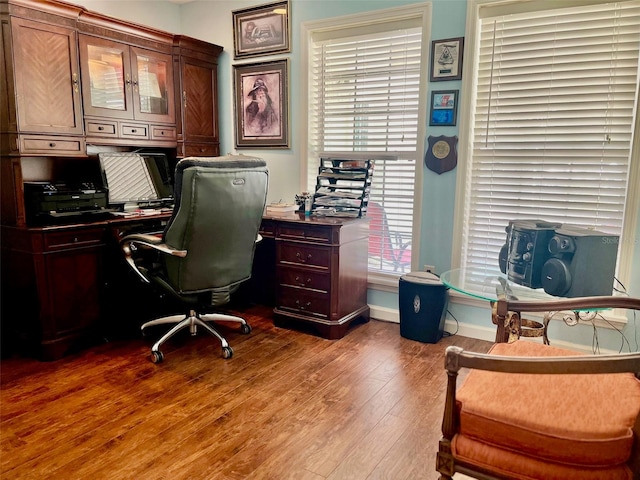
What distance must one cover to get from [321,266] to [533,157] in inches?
59.7

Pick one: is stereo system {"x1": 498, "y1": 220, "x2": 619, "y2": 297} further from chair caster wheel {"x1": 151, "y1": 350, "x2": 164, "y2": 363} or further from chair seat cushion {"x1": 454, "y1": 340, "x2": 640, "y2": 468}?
chair caster wheel {"x1": 151, "y1": 350, "x2": 164, "y2": 363}

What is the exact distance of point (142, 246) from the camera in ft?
9.38

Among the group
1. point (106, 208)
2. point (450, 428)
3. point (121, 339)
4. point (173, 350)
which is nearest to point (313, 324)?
point (173, 350)

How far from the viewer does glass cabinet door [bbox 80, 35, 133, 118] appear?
3074 mm

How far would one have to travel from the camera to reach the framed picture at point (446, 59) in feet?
9.80

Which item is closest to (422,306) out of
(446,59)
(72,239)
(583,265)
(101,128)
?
(583,265)

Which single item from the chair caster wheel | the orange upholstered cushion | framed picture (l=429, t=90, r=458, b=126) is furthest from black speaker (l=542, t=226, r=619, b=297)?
the chair caster wheel

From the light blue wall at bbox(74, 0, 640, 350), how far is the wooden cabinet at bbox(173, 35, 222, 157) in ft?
0.31

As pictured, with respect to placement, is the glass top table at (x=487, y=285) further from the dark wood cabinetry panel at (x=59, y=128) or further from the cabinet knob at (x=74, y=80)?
the cabinet knob at (x=74, y=80)

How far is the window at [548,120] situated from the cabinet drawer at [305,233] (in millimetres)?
911

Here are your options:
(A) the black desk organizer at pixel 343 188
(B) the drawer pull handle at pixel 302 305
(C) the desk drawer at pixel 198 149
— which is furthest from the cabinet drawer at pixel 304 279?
(C) the desk drawer at pixel 198 149

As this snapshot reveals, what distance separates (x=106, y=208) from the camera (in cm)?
323

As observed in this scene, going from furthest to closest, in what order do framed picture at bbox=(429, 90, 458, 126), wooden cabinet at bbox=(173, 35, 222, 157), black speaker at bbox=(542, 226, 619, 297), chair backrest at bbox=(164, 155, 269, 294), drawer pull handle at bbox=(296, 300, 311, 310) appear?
wooden cabinet at bbox=(173, 35, 222, 157) → drawer pull handle at bbox=(296, 300, 311, 310) → framed picture at bbox=(429, 90, 458, 126) → chair backrest at bbox=(164, 155, 269, 294) → black speaker at bbox=(542, 226, 619, 297)

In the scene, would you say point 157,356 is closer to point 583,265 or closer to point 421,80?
point 583,265
